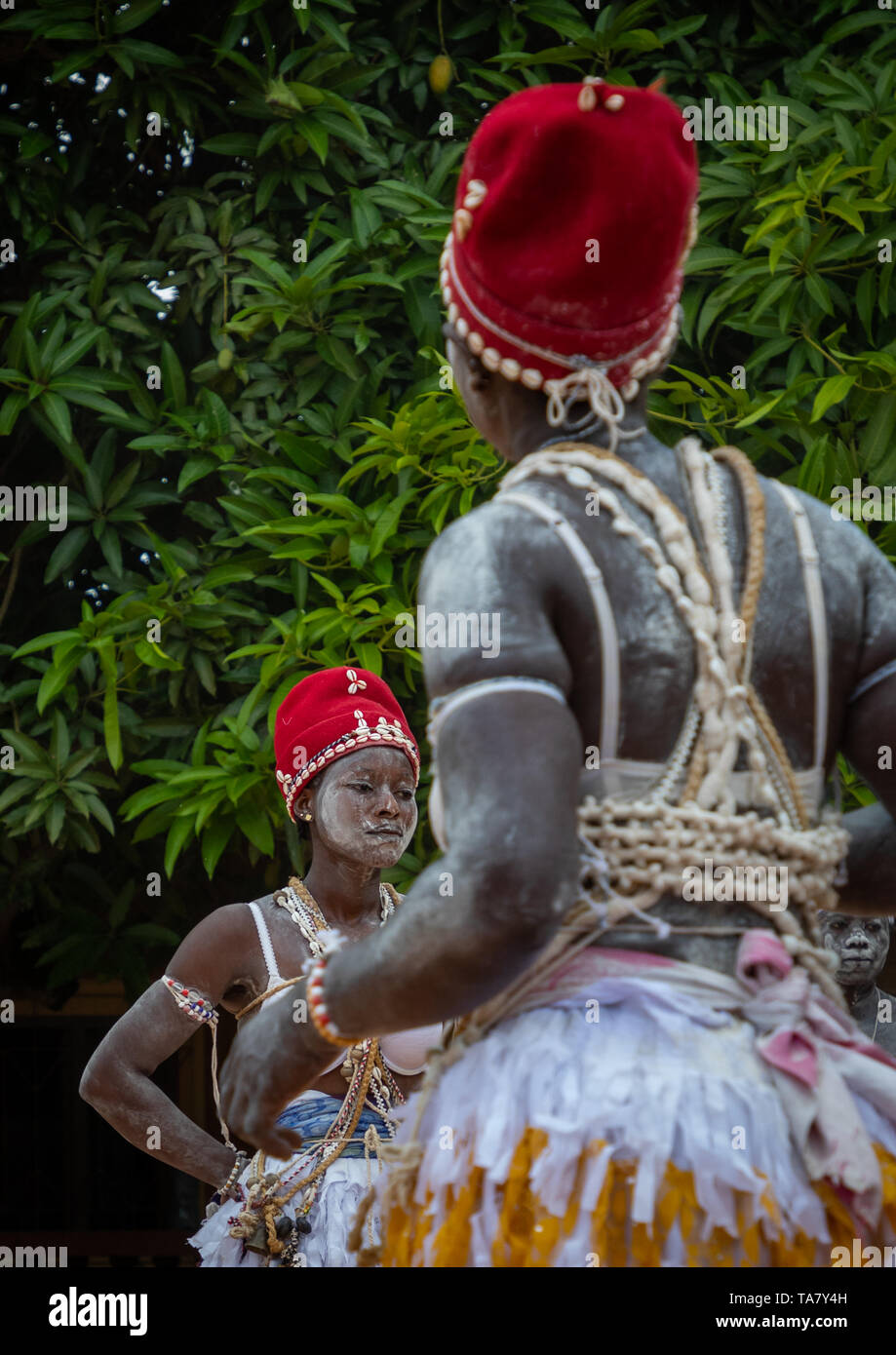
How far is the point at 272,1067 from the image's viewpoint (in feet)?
7.23

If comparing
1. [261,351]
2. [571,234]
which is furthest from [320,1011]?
[261,351]

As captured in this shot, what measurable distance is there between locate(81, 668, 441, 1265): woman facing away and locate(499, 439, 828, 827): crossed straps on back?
6.80 ft

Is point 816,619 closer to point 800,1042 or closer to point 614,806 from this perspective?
point 614,806

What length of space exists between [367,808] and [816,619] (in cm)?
217

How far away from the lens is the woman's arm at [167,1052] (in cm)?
426

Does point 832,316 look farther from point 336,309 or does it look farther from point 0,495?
point 0,495

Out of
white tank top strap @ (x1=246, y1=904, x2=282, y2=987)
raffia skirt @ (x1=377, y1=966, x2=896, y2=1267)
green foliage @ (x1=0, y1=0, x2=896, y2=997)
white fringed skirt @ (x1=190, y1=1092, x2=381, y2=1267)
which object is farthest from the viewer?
green foliage @ (x1=0, y1=0, x2=896, y2=997)

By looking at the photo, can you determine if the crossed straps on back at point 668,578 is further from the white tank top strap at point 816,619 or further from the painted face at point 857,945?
the painted face at point 857,945

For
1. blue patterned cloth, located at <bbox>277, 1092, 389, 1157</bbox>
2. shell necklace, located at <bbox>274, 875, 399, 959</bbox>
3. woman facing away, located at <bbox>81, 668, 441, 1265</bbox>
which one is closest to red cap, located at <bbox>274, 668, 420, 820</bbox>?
woman facing away, located at <bbox>81, 668, 441, 1265</bbox>

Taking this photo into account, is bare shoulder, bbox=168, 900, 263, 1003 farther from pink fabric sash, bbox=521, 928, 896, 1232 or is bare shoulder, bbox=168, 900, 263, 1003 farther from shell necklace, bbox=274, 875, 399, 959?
pink fabric sash, bbox=521, 928, 896, 1232

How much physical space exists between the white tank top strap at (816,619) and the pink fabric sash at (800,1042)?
252 mm

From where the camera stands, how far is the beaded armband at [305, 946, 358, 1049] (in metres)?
2.13

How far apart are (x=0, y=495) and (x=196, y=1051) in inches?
82.4

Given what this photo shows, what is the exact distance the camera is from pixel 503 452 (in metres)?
2.42
